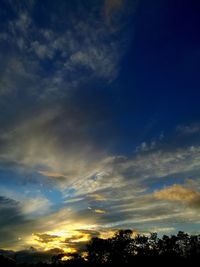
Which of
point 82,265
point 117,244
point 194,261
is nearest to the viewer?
point 194,261

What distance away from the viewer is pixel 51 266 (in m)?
125

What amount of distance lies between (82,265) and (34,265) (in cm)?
1879

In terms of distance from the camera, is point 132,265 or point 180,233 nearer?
point 132,265

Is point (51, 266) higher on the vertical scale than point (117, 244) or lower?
lower

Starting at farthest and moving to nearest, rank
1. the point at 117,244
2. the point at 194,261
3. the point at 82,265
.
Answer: the point at 117,244, the point at 82,265, the point at 194,261

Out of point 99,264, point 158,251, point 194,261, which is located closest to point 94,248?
point 99,264

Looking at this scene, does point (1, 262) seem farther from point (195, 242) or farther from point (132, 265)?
point (195, 242)

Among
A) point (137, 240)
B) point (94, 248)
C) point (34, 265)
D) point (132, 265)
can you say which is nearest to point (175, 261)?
point (132, 265)

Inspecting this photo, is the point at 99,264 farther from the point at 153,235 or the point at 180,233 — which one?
the point at 180,233

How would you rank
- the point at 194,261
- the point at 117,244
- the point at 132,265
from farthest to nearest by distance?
the point at 117,244 < the point at 132,265 < the point at 194,261

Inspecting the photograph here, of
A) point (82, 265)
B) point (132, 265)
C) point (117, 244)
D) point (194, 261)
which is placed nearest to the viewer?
point (194, 261)

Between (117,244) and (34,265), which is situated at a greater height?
(117,244)

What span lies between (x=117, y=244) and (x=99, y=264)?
11175mm

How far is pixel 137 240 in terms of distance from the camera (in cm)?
13788
